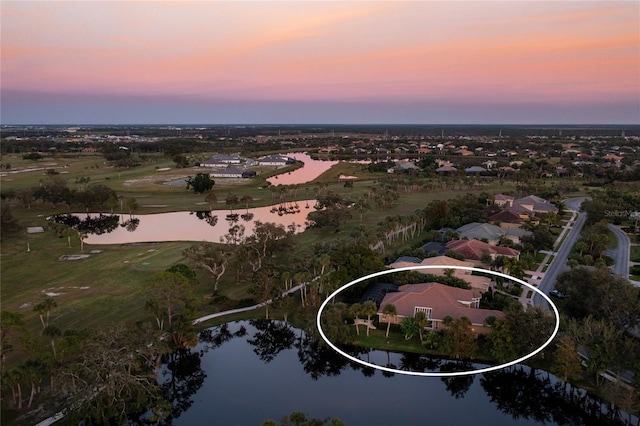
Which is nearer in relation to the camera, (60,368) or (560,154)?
(60,368)

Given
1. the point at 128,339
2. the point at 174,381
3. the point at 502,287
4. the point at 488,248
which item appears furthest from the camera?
the point at 488,248

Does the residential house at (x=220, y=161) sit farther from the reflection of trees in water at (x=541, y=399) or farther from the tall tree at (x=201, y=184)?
the reflection of trees in water at (x=541, y=399)

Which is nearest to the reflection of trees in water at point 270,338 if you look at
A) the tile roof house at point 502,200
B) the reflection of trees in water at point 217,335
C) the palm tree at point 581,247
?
the reflection of trees in water at point 217,335

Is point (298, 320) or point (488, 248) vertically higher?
point (488, 248)

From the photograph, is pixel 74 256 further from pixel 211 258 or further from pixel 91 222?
pixel 91 222

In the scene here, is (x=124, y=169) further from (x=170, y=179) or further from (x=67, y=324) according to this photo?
(x=67, y=324)

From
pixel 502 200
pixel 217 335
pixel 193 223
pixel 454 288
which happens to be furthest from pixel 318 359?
pixel 502 200

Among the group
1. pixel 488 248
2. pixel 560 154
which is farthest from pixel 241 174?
pixel 560 154
